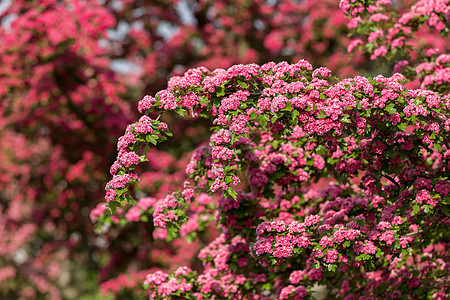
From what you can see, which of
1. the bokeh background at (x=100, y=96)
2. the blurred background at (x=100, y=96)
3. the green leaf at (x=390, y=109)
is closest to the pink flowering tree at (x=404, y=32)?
the green leaf at (x=390, y=109)

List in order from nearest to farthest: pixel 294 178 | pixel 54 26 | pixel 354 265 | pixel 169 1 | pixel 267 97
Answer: pixel 267 97
pixel 354 265
pixel 294 178
pixel 54 26
pixel 169 1

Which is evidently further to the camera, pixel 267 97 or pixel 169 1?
pixel 169 1

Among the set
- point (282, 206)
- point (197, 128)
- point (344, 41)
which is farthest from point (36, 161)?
point (282, 206)

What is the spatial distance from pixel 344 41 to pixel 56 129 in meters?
7.92

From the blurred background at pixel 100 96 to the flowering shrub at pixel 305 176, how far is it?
441 centimetres

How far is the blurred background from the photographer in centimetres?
1147

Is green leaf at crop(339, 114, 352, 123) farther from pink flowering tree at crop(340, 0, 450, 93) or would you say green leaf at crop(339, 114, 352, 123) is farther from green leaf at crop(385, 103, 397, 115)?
pink flowering tree at crop(340, 0, 450, 93)

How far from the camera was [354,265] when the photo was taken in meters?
5.53

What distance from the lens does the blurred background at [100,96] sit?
11.5m

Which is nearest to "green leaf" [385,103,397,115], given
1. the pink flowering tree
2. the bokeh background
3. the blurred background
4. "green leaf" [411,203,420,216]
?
"green leaf" [411,203,420,216]

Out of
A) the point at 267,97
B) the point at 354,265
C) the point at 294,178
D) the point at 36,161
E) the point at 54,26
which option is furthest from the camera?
the point at 36,161

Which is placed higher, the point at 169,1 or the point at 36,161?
the point at 169,1

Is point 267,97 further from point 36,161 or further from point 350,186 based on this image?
point 36,161

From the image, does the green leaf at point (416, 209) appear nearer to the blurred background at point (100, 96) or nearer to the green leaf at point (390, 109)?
the green leaf at point (390, 109)
